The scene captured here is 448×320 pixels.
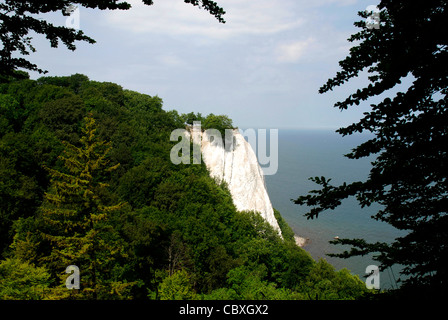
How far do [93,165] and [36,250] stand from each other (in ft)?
21.7

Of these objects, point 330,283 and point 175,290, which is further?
point 330,283

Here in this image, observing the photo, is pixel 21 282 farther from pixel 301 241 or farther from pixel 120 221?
pixel 301 241

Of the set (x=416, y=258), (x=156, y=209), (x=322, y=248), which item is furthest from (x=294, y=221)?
(x=416, y=258)

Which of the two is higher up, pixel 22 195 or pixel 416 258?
pixel 22 195

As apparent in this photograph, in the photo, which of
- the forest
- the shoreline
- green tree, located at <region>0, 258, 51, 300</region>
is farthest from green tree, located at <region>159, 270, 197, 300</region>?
the shoreline

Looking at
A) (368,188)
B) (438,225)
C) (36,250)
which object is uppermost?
(368,188)

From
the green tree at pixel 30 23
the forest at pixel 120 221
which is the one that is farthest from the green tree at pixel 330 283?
the green tree at pixel 30 23

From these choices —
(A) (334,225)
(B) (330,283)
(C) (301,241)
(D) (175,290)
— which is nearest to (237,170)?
(B) (330,283)

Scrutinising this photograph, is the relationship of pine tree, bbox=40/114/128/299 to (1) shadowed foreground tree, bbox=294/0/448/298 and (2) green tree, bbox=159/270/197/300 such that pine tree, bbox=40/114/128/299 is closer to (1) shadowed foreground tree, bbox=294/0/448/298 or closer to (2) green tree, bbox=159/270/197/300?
(2) green tree, bbox=159/270/197/300

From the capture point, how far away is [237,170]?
138ft

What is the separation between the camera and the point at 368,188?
3.91 meters

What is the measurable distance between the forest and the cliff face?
1.95 metres

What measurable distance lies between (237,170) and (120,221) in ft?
76.4
